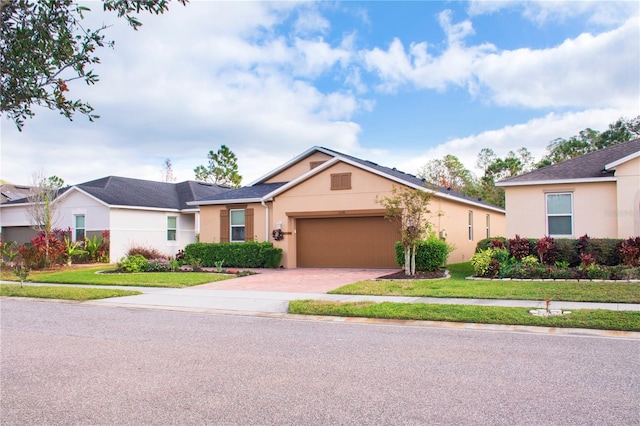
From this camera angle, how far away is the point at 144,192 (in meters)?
30.3

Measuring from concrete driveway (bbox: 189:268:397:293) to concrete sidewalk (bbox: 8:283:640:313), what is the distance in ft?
2.89

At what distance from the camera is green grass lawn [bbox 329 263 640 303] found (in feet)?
36.2

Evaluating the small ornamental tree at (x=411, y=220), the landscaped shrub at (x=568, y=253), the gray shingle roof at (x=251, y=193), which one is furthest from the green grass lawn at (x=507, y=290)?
the gray shingle roof at (x=251, y=193)

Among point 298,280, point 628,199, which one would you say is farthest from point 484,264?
point 298,280

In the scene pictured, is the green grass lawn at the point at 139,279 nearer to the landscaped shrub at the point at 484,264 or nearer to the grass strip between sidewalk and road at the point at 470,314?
the grass strip between sidewalk and road at the point at 470,314

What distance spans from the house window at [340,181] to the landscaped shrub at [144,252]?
10.2 meters

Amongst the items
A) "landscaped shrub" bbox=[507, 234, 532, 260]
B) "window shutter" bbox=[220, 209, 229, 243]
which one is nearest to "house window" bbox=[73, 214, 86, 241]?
"window shutter" bbox=[220, 209, 229, 243]

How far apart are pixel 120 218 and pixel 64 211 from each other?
4.01m

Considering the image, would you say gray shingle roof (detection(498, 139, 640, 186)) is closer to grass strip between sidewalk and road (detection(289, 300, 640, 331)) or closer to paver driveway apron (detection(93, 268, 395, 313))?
paver driveway apron (detection(93, 268, 395, 313))

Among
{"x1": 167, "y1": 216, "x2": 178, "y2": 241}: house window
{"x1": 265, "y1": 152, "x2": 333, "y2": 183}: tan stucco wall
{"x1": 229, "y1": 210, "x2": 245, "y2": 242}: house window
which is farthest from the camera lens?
{"x1": 167, "y1": 216, "x2": 178, "y2": 241}: house window

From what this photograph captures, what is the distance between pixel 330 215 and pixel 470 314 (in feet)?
40.5

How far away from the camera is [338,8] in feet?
41.2

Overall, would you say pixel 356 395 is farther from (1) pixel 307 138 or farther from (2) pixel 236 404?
(1) pixel 307 138

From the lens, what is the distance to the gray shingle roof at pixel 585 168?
17.4 meters
